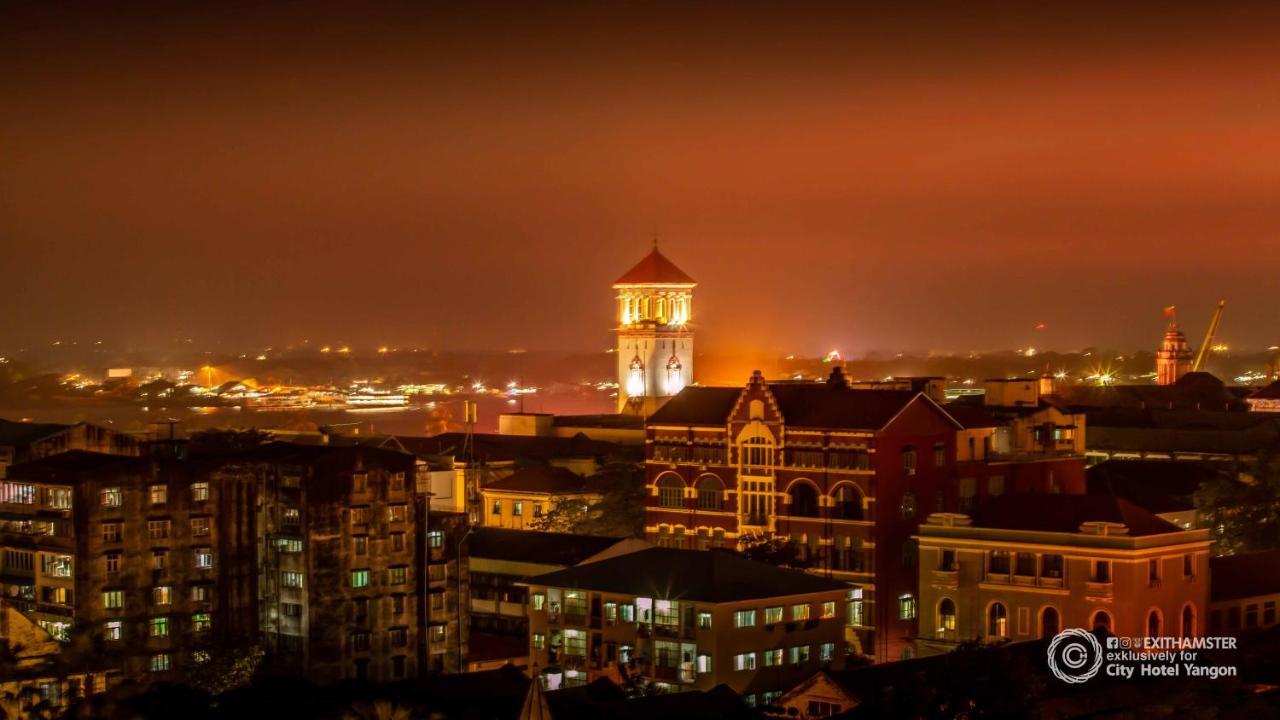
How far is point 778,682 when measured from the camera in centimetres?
4644

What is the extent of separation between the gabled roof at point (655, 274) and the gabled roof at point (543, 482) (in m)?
25.5

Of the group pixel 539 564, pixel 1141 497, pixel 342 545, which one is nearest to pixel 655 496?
pixel 539 564

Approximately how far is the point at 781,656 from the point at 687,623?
2.38 meters

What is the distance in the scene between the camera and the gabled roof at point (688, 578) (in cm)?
4681

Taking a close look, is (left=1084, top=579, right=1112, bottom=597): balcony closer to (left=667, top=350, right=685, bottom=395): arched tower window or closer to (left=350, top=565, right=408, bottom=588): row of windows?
(left=350, top=565, right=408, bottom=588): row of windows

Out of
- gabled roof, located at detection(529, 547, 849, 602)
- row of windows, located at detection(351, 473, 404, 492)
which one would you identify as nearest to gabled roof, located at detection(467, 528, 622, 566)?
row of windows, located at detection(351, 473, 404, 492)

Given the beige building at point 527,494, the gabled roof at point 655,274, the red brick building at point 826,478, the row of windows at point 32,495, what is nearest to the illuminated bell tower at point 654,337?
the gabled roof at point 655,274

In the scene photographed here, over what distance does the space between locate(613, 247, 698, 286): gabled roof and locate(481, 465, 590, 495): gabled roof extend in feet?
83.6

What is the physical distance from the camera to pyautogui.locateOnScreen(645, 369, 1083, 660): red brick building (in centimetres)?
5375

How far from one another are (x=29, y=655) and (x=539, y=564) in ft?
47.7

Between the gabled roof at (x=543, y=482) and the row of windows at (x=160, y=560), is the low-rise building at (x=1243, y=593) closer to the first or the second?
the gabled roof at (x=543, y=482)

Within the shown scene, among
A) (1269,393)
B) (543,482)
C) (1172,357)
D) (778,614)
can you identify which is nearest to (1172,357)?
(1172,357)

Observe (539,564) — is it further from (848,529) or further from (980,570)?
(980,570)

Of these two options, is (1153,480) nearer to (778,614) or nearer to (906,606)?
(906,606)
